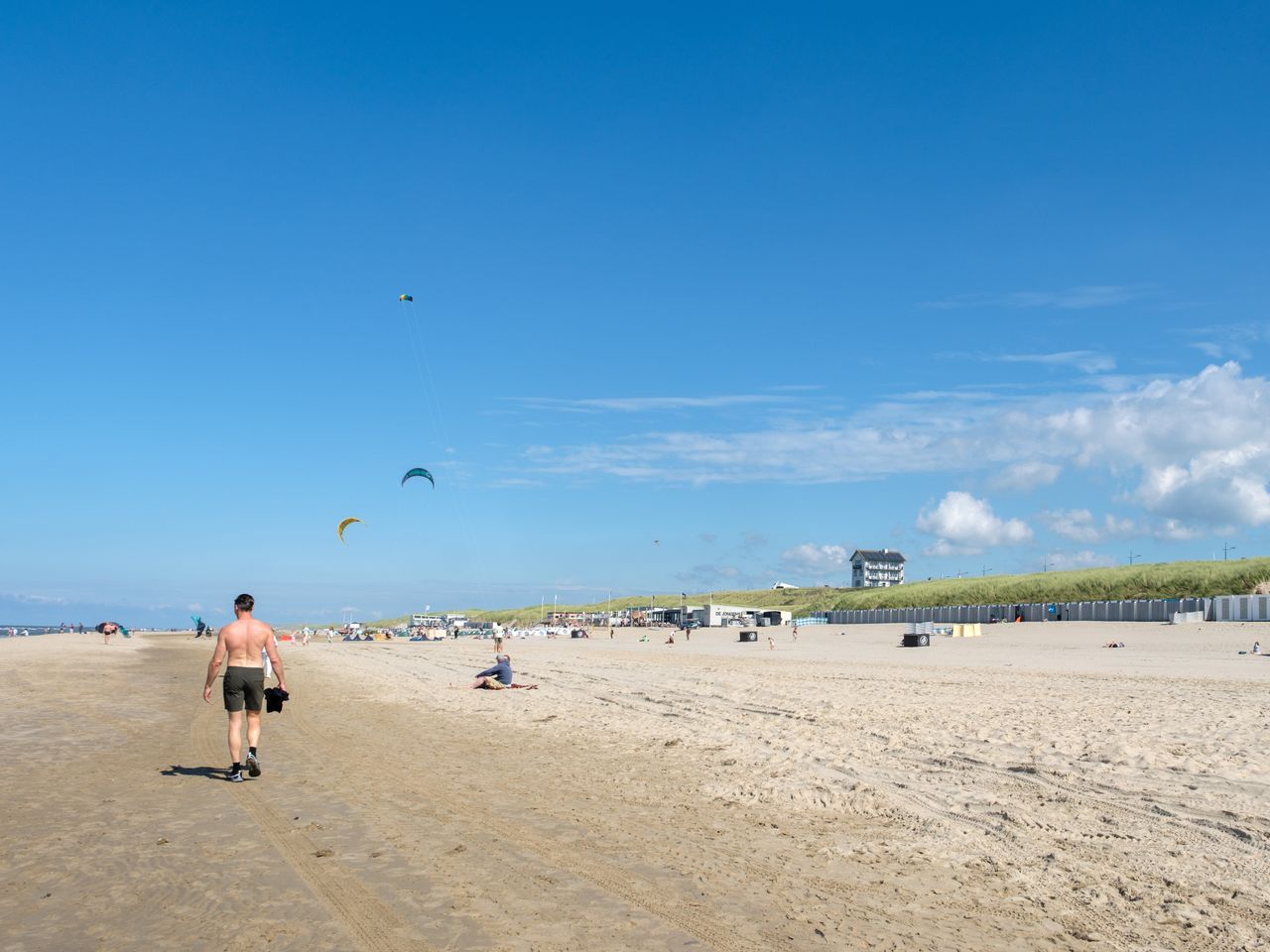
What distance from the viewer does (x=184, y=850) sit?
7418 mm

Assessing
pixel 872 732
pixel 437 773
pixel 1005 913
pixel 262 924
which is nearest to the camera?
pixel 262 924

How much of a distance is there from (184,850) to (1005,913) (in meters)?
6.06

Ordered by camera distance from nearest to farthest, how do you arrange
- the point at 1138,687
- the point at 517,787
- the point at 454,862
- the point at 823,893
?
the point at 823,893 → the point at 454,862 → the point at 517,787 → the point at 1138,687

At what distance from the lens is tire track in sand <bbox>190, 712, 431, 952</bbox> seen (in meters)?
5.35

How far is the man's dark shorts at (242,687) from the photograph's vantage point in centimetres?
1066

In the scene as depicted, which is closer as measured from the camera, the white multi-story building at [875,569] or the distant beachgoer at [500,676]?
the distant beachgoer at [500,676]

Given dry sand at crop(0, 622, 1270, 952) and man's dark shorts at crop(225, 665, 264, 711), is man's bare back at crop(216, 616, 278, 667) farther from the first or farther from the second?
dry sand at crop(0, 622, 1270, 952)

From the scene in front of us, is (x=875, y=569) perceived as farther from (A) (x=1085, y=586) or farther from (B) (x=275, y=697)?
(B) (x=275, y=697)

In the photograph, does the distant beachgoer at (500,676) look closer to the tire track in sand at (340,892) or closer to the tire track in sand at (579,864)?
the tire track in sand at (579,864)

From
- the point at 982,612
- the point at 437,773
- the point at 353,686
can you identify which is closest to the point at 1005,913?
the point at 437,773

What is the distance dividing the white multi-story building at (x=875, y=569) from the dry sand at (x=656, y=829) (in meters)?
160

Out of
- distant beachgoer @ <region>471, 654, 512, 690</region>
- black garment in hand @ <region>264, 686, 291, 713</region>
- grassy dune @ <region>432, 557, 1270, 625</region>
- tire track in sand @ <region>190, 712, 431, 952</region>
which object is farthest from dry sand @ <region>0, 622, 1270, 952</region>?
grassy dune @ <region>432, 557, 1270, 625</region>

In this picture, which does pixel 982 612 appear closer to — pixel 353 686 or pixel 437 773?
pixel 353 686

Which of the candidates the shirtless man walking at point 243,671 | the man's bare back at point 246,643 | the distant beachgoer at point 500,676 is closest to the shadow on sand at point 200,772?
the shirtless man walking at point 243,671
